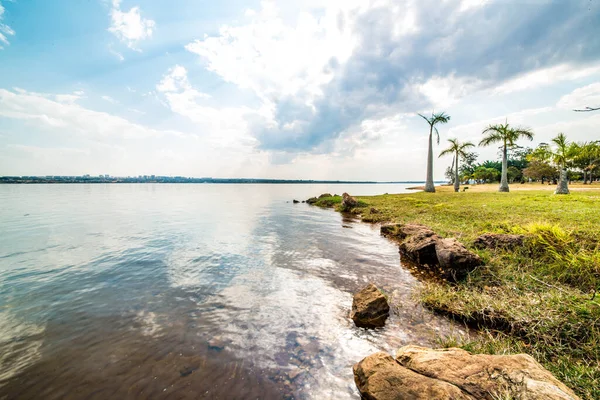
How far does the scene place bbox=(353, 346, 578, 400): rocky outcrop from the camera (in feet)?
7.93

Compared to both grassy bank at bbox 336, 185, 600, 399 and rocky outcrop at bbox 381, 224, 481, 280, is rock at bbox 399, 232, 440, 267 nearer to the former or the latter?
rocky outcrop at bbox 381, 224, 481, 280

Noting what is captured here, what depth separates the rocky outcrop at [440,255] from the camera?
Result: 22.3 feet

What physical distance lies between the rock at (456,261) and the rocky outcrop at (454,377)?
4.21 m

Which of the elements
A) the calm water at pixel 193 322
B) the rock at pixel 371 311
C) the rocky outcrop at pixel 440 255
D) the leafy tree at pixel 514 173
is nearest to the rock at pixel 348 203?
the rocky outcrop at pixel 440 255

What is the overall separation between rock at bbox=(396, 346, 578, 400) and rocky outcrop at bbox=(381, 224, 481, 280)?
4.20 metres

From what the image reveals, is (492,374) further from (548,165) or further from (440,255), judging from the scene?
(548,165)

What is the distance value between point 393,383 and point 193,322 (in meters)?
4.25

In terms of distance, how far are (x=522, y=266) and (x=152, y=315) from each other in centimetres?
984

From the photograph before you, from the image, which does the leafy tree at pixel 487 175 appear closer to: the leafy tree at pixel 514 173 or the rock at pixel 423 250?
the leafy tree at pixel 514 173

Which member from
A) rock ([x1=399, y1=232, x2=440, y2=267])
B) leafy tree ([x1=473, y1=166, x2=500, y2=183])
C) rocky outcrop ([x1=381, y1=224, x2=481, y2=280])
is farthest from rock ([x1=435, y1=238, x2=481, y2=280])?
leafy tree ([x1=473, y1=166, x2=500, y2=183])

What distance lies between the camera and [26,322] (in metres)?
5.30

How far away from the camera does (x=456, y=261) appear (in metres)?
6.82

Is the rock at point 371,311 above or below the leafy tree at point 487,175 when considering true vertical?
below

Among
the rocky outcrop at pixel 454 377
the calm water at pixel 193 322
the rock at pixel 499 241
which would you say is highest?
the rock at pixel 499 241
